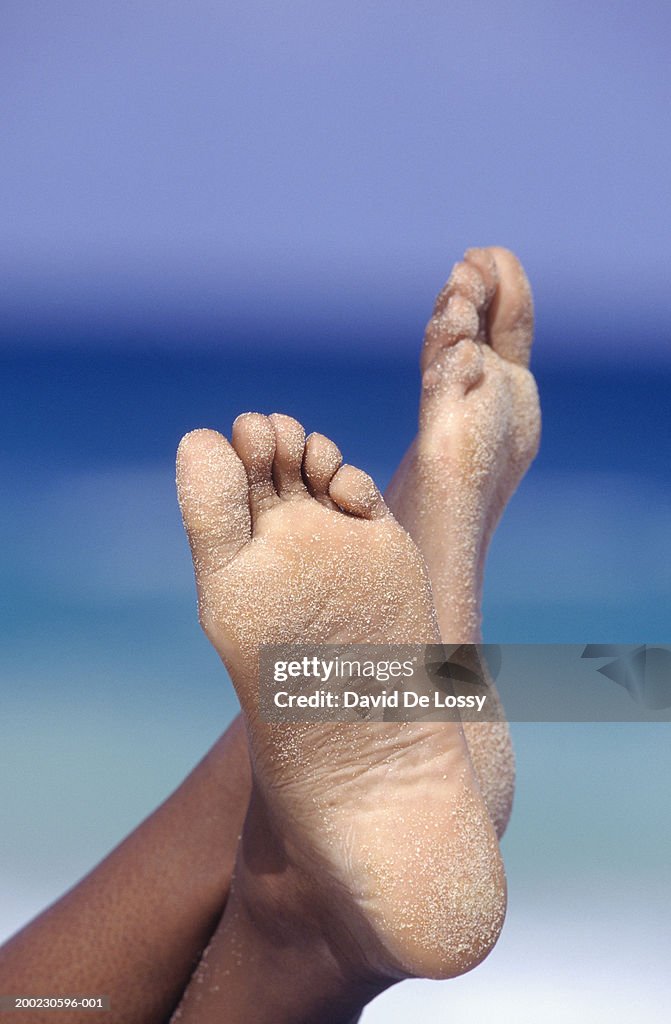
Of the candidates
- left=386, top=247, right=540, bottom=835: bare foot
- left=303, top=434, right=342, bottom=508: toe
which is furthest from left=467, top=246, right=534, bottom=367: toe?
left=303, top=434, right=342, bottom=508: toe

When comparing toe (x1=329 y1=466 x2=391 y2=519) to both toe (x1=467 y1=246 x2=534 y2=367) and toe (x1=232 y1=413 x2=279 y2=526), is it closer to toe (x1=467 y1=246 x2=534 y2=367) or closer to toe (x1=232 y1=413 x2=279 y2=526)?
toe (x1=232 y1=413 x2=279 y2=526)

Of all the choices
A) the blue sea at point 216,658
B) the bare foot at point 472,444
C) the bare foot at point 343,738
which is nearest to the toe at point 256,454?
the bare foot at point 343,738

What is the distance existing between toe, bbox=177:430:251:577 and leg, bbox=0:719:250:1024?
0.26 meters

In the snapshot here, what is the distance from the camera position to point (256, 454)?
77cm

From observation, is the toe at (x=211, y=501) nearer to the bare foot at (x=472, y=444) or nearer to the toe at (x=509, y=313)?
the bare foot at (x=472, y=444)

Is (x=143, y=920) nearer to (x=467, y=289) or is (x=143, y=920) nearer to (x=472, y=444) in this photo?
(x=472, y=444)

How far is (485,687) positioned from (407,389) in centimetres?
138

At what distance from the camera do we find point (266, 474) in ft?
2.57

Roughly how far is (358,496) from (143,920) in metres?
0.33

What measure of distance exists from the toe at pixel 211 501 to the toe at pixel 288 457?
5 centimetres

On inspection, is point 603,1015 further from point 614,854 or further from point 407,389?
point 407,389

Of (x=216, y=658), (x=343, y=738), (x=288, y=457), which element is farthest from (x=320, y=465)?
(x=216, y=658)

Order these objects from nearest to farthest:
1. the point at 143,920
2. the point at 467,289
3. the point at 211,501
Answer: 1. the point at 211,501
2. the point at 143,920
3. the point at 467,289

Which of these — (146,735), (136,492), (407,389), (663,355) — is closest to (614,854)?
(146,735)
